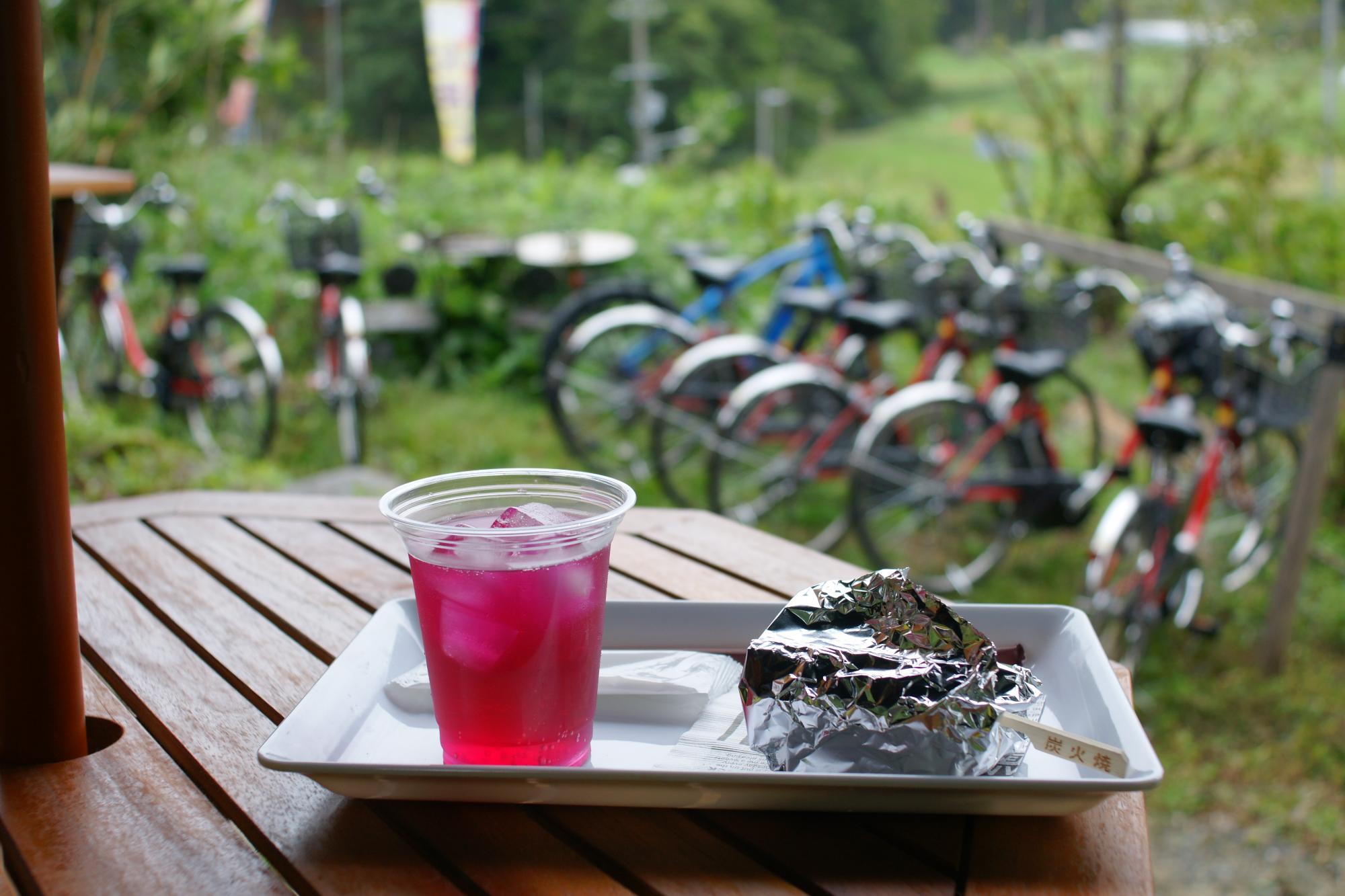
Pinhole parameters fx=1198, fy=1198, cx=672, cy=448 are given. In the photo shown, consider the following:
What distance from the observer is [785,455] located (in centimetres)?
351

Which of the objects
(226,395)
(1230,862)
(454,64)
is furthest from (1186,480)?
(454,64)

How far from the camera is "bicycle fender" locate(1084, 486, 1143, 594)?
2.63 m

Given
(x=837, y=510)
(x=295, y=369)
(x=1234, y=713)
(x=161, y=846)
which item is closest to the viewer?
(x=161, y=846)

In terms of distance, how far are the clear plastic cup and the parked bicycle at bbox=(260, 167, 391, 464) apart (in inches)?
128

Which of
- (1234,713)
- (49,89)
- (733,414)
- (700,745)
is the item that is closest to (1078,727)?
(700,745)

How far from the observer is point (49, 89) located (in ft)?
17.6

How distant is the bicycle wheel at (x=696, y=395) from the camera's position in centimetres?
352

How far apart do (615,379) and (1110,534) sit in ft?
6.00

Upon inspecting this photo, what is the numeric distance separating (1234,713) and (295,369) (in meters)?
3.66

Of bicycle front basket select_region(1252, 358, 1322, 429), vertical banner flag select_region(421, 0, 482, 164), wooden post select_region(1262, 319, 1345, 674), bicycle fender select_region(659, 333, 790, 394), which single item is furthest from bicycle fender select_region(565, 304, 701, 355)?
vertical banner flag select_region(421, 0, 482, 164)

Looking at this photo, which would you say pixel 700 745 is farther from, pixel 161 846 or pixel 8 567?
pixel 8 567

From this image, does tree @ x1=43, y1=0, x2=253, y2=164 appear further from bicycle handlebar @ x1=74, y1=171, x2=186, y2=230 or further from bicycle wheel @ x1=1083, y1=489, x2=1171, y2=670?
bicycle wheel @ x1=1083, y1=489, x2=1171, y2=670

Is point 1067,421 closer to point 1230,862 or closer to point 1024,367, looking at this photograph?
point 1024,367

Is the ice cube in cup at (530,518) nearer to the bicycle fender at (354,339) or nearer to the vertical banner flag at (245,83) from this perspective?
the bicycle fender at (354,339)
